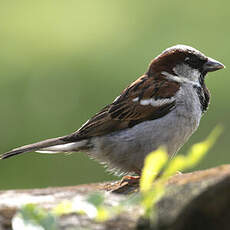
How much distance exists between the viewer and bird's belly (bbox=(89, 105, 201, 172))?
4.18 meters

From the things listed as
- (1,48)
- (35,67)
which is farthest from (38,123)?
(1,48)

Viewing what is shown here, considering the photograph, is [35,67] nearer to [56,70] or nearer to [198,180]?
[56,70]

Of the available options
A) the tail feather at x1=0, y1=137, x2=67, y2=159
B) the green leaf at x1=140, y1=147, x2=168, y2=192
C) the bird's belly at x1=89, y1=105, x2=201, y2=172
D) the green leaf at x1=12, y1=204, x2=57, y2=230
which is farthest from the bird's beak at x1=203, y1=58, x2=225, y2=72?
the green leaf at x1=12, y1=204, x2=57, y2=230

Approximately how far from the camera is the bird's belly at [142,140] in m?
4.18

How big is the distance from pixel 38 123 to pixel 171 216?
4.79 m

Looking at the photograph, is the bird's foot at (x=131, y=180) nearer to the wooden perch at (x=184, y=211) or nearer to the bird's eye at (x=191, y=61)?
the wooden perch at (x=184, y=211)

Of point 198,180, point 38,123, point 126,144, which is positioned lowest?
point 38,123

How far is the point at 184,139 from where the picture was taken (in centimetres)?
428

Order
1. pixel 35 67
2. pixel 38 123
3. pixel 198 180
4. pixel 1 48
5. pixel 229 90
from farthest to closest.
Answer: pixel 1 48 < pixel 35 67 < pixel 229 90 < pixel 38 123 < pixel 198 180

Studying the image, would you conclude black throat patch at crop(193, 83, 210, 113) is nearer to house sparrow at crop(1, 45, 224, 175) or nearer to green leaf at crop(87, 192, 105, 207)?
house sparrow at crop(1, 45, 224, 175)

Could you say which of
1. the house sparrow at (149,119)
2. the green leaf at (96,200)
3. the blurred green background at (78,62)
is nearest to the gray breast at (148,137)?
the house sparrow at (149,119)

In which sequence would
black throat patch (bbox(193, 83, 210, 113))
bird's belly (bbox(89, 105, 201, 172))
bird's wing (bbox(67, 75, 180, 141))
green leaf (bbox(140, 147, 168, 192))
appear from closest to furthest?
green leaf (bbox(140, 147, 168, 192)), bird's belly (bbox(89, 105, 201, 172)), bird's wing (bbox(67, 75, 180, 141)), black throat patch (bbox(193, 83, 210, 113))

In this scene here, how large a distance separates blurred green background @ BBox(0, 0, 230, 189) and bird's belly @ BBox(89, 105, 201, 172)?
6.73 feet

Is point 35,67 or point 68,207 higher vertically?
point 68,207
